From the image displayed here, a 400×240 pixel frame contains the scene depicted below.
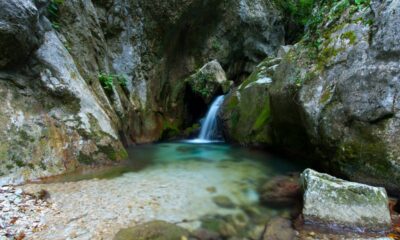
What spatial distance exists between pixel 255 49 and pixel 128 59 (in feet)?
29.1

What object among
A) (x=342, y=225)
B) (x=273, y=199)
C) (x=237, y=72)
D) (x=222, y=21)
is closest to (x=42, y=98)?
(x=273, y=199)

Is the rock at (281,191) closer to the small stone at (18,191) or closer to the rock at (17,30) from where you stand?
the small stone at (18,191)

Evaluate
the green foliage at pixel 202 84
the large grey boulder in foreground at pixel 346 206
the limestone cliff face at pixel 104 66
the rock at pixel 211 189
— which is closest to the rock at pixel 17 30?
the limestone cliff face at pixel 104 66

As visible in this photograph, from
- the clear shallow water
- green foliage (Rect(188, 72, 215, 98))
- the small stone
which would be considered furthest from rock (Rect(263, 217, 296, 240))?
green foliage (Rect(188, 72, 215, 98))

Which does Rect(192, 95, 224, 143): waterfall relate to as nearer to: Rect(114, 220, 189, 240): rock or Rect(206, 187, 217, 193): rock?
Rect(206, 187, 217, 193): rock

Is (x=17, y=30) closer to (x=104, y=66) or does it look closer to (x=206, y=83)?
(x=104, y=66)

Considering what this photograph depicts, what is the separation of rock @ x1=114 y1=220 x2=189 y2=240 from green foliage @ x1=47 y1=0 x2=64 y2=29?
5.86m

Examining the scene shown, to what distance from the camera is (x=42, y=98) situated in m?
5.24

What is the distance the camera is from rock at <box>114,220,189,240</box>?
2.95 meters

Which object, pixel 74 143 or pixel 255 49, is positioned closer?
pixel 74 143

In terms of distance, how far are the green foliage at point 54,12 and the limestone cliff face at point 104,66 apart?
0.08 feet

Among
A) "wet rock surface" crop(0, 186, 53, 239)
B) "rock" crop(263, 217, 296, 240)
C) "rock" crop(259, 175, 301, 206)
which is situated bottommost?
"rock" crop(263, 217, 296, 240)

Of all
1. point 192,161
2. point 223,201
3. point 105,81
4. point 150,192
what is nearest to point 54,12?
point 105,81

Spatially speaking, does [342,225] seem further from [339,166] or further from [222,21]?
[222,21]
